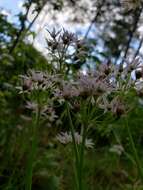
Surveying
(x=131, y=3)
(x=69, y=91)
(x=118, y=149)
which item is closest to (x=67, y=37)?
(x=69, y=91)

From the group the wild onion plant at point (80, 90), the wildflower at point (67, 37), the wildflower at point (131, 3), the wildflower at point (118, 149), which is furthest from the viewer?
the wildflower at point (118, 149)

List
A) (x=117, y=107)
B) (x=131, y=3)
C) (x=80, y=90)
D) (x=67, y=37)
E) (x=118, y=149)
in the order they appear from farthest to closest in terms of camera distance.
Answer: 1. (x=118, y=149)
2. (x=131, y=3)
3. (x=67, y=37)
4. (x=117, y=107)
5. (x=80, y=90)

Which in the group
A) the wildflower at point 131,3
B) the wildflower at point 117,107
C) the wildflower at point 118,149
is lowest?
the wildflower at point 117,107

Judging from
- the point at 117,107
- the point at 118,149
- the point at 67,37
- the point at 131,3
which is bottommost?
the point at 117,107

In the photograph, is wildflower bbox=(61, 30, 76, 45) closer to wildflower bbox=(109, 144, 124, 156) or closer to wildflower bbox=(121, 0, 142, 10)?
wildflower bbox=(121, 0, 142, 10)

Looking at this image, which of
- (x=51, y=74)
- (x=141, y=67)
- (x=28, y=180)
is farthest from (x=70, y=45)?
(x=28, y=180)

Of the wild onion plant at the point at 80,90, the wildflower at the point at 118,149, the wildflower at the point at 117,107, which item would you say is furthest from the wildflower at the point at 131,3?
the wildflower at the point at 118,149

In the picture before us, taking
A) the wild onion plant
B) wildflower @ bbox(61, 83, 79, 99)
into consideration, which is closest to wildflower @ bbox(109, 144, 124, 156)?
the wild onion plant

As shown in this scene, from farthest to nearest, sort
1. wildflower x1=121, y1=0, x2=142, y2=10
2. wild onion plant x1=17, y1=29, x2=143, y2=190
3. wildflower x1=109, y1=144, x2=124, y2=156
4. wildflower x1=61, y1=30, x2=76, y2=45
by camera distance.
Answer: wildflower x1=109, y1=144, x2=124, y2=156 < wildflower x1=121, y1=0, x2=142, y2=10 < wildflower x1=61, y1=30, x2=76, y2=45 < wild onion plant x1=17, y1=29, x2=143, y2=190

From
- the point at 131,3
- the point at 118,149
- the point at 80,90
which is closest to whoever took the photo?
the point at 80,90

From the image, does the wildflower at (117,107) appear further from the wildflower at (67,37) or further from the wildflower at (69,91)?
the wildflower at (67,37)

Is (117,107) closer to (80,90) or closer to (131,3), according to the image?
(80,90)

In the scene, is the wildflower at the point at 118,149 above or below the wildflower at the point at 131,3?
below
